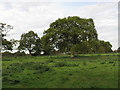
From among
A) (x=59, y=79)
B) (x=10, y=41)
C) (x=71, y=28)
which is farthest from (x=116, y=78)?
(x=10, y=41)

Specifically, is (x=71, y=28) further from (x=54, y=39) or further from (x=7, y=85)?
(x=7, y=85)

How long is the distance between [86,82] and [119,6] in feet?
19.0

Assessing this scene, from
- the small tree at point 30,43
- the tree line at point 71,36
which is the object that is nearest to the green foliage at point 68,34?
the tree line at point 71,36

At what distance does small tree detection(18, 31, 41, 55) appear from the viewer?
66.6 metres

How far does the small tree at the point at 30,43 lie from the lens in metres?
66.6

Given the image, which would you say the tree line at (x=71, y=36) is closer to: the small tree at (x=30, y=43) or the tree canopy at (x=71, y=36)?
the tree canopy at (x=71, y=36)

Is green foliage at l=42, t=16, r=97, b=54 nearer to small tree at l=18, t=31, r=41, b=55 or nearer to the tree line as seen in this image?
the tree line

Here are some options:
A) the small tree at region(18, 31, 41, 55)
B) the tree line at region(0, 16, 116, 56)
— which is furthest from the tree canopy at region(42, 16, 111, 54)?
the small tree at region(18, 31, 41, 55)

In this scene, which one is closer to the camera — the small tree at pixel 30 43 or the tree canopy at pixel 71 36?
the tree canopy at pixel 71 36

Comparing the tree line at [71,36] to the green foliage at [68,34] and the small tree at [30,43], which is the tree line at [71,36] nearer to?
the green foliage at [68,34]

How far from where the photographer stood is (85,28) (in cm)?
3881

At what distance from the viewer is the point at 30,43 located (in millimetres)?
66750

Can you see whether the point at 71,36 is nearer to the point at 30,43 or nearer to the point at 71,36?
the point at 71,36

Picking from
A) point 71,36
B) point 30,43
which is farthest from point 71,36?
point 30,43
